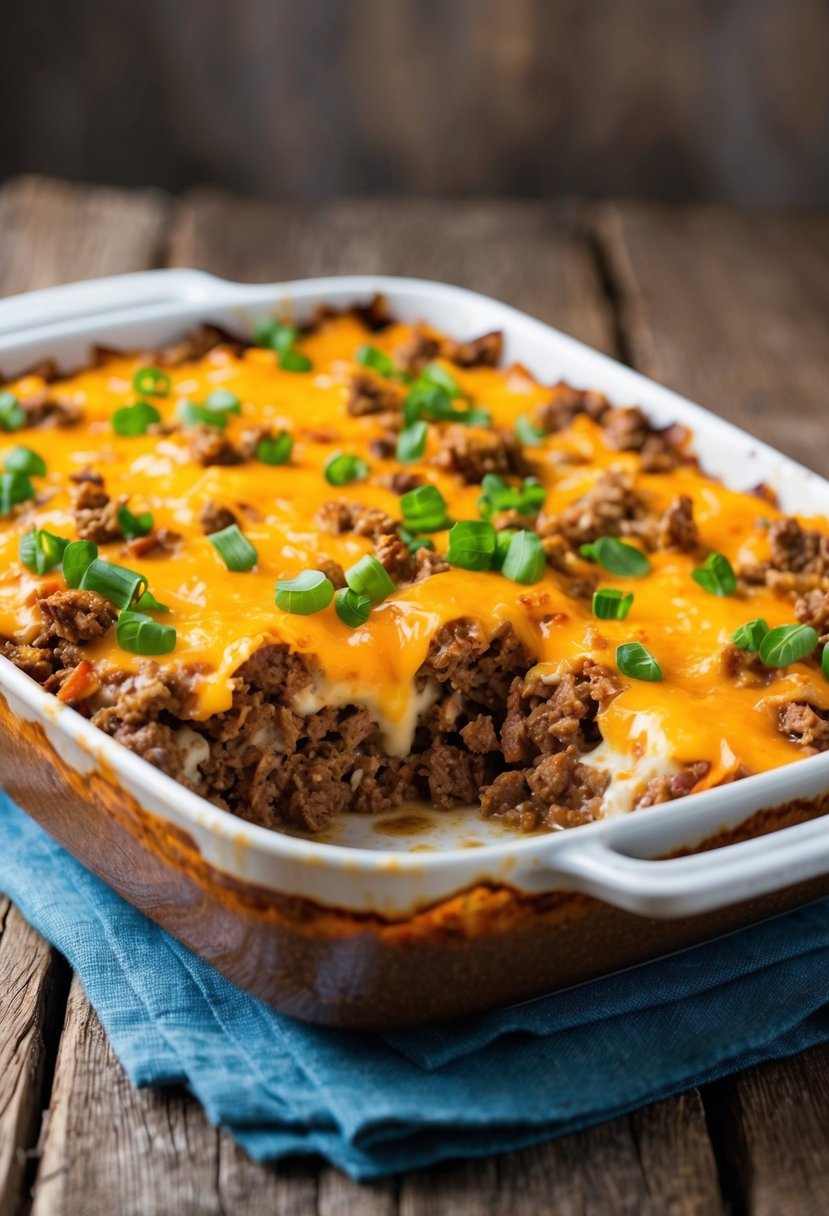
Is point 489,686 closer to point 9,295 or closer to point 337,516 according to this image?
point 337,516

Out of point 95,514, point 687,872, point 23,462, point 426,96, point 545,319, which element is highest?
point 687,872

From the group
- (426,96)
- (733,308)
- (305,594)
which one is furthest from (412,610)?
(426,96)

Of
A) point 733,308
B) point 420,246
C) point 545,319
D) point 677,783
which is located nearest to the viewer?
point 677,783

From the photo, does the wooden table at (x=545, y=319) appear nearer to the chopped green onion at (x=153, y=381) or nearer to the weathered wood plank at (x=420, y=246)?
the weathered wood plank at (x=420, y=246)

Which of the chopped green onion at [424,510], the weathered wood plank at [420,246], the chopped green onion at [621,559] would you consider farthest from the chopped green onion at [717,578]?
the weathered wood plank at [420,246]

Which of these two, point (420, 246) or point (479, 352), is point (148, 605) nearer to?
point (479, 352)
